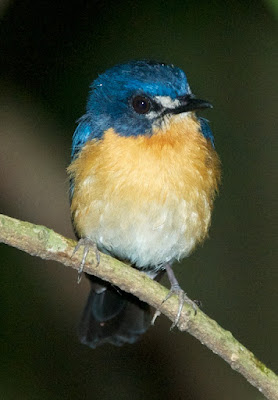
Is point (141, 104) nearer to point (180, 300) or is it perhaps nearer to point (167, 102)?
point (167, 102)

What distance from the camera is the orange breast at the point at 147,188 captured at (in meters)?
5.14

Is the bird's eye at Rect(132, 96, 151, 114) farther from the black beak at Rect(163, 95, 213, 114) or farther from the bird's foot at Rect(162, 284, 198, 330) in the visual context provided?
the bird's foot at Rect(162, 284, 198, 330)

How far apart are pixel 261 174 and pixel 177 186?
2986mm

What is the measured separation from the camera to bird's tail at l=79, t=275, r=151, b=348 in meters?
5.97

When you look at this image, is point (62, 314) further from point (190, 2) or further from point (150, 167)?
point (190, 2)

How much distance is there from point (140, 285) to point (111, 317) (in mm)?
1748

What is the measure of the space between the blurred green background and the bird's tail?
2.38 ft

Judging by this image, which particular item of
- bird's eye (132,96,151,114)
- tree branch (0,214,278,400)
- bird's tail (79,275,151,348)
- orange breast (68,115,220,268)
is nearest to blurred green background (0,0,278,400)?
bird's tail (79,275,151,348)

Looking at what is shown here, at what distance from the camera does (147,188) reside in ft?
16.8

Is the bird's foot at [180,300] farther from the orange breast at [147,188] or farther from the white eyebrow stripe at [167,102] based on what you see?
the white eyebrow stripe at [167,102]

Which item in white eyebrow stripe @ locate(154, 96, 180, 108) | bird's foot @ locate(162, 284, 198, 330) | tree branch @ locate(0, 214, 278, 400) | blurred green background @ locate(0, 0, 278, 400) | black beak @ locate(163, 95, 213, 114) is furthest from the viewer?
blurred green background @ locate(0, 0, 278, 400)

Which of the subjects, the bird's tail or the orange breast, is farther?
the bird's tail

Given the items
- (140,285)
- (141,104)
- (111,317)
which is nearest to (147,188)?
(141,104)

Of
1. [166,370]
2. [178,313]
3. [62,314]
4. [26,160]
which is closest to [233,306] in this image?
[166,370]
